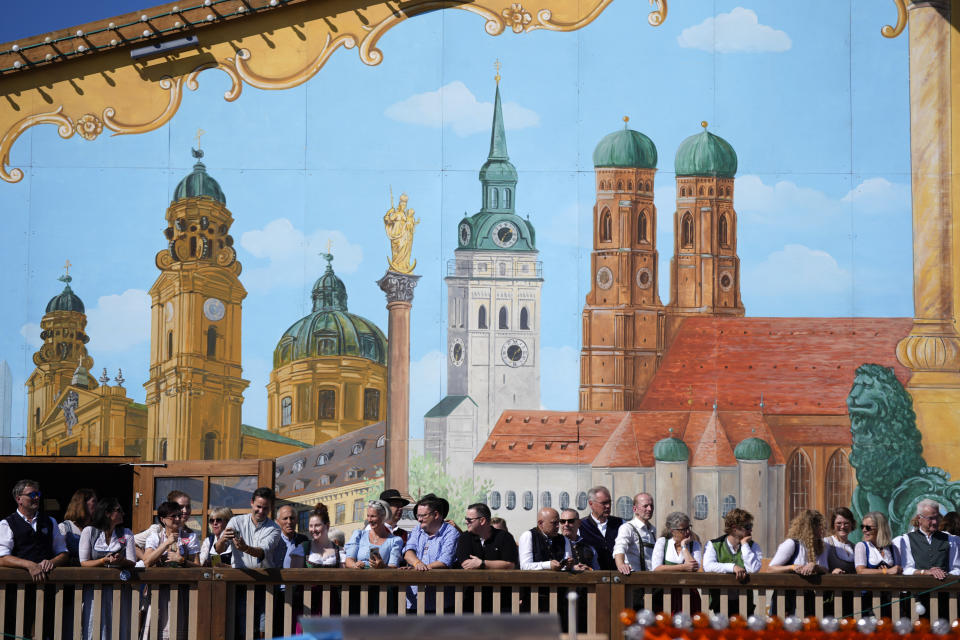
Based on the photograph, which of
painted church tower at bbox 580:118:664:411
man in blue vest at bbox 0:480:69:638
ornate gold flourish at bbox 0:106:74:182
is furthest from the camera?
ornate gold flourish at bbox 0:106:74:182

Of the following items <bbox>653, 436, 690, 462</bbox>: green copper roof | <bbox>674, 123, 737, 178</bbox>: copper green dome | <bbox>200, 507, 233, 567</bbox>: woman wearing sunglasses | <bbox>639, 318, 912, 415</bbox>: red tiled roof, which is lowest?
<bbox>200, 507, 233, 567</bbox>: woman wearing sunglasses

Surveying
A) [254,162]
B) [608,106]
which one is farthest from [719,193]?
[254,162]

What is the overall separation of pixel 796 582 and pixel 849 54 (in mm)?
7013

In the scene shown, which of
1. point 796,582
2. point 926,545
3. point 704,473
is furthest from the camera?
point 704,473

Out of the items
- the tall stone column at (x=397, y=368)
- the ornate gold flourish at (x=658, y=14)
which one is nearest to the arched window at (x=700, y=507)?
the tall stone column at (x=397, y=368)

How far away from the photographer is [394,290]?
14.1 meters


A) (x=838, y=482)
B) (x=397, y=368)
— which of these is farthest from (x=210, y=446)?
(x=838, y=482)

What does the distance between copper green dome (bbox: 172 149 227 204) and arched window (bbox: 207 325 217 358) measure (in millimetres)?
1373

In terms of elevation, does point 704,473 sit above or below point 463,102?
below

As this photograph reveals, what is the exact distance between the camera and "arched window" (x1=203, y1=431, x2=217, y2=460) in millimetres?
14156

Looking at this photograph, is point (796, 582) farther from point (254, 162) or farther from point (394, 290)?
point (254, 162)

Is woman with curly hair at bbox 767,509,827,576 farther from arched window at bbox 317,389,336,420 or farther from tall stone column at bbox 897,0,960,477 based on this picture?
arched window at bbox 317,389,336,420

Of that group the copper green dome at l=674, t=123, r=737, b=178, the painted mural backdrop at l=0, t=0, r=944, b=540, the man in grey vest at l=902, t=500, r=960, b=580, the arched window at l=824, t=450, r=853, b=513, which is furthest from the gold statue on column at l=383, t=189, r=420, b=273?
the man in grey vest at l=902, t=500, r=960, b=580

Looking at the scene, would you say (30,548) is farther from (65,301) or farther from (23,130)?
(23,130)
